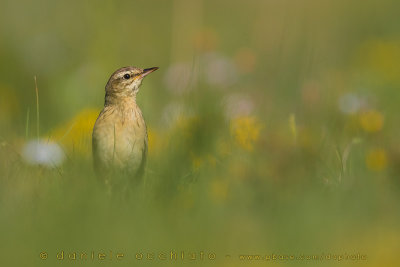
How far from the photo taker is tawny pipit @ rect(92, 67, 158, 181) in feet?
16.4

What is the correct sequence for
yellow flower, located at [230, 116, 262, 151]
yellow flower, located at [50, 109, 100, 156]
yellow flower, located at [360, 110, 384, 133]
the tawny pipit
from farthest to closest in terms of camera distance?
yellow flower, located at [50, 109, 100, 156], yellow flower, located at [360, 110, 384, 133], yellow flower, located at [230, 116, 262, 151], the tawny pipit

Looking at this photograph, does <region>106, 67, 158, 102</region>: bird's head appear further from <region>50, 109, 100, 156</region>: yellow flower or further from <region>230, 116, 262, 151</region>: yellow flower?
<region>230, 116, 262, 151</region>: yellow flower

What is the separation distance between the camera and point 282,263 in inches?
136

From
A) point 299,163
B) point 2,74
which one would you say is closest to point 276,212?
point 299,163

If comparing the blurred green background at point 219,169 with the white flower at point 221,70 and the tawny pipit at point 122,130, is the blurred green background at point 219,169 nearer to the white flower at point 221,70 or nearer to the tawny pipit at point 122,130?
the white flower at point 221,70

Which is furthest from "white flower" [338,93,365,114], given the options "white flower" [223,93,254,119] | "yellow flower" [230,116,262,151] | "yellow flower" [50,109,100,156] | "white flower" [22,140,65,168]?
"white flower" [22,140,65,168]

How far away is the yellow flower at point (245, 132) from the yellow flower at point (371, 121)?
0.79m

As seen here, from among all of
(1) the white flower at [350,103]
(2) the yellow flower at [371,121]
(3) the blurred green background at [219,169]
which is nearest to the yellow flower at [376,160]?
(3) the blurred green background at [219,169]

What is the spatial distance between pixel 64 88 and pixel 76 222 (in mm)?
4278

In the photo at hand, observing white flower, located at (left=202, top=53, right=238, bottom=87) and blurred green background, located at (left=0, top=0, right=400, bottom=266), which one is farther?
white flower, located at (left=202, top=53, right=238, bottom=87)

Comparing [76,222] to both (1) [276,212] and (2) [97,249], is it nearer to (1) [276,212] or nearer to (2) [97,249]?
(2) [97,249]

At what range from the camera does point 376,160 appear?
509cm

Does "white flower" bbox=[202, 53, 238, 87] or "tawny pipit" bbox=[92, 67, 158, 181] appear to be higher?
"white flower" bbox=[202, 53, 238, 87]

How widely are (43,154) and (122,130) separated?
1.97 ft
